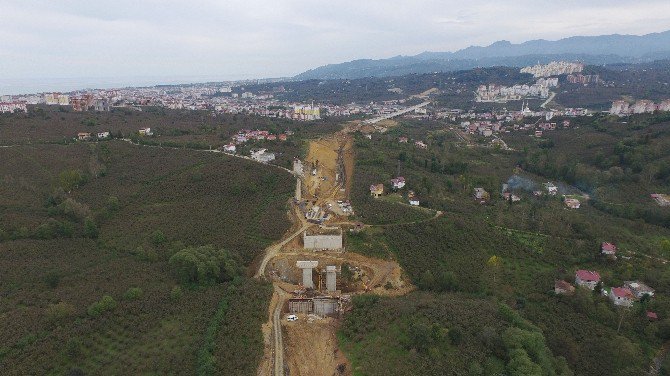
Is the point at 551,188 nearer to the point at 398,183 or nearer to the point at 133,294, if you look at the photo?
the point at 398,183

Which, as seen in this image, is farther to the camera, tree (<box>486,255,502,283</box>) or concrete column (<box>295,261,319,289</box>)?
tree (<box>486,255,502,283</box>)

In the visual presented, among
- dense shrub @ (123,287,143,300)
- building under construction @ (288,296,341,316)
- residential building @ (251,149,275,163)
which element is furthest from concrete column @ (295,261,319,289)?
residential building @ (251,149,275,163)

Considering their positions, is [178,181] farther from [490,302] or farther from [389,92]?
[389,92]

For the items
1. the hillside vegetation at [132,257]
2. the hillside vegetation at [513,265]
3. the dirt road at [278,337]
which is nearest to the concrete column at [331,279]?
the dirt road at [278,337]

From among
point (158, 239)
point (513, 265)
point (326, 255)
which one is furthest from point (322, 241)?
point (513, 265)

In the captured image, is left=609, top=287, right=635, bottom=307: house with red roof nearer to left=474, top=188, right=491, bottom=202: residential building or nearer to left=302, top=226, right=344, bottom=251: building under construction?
left=474, top=188, right=491, bottom=202: residential building
